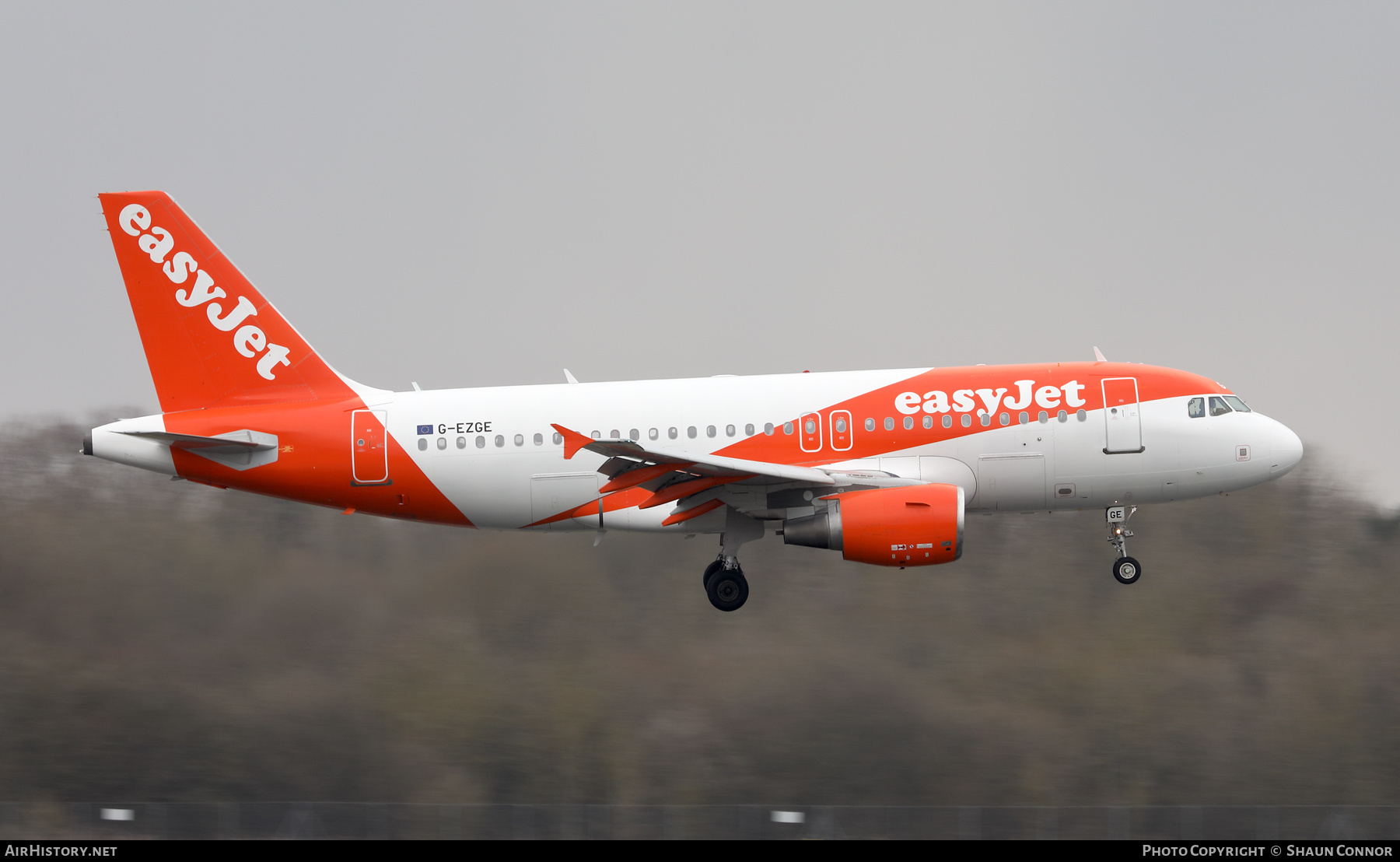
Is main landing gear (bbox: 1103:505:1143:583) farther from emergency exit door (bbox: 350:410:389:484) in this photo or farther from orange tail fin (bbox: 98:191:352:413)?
orange tail fin (bbox: 98:191:352:413)

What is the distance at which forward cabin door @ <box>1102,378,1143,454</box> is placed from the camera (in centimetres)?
2538

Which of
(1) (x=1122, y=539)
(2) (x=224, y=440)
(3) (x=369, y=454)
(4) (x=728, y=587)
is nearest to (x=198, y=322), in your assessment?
(2) (x=224, y=440)

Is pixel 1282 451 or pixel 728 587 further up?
pixel 1282 451

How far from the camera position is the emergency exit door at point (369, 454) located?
25984mm

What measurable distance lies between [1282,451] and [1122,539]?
3316mm

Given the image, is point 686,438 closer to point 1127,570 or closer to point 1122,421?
point 1122,421

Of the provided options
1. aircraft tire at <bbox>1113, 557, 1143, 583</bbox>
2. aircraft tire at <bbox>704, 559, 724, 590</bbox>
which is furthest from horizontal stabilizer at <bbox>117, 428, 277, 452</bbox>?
aircraft tire at <bbox>1113, 557, 1143, 583</bbox>

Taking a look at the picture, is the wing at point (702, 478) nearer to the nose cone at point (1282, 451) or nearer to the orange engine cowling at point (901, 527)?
the orange engine cowling at point (901, 527)

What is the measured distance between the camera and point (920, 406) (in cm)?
2528

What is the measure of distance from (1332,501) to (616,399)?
27356 millimetres

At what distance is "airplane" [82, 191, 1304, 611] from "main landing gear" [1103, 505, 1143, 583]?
48mm

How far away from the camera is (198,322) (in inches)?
1064

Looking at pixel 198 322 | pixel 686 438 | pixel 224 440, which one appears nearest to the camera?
pixel 686 438

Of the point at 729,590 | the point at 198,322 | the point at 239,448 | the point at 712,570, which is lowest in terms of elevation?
the point at 729,590
